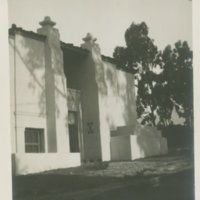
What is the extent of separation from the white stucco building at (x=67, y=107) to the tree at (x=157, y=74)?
30 centimetres

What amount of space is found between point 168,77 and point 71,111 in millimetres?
3576

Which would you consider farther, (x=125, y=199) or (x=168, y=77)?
(x=168, y=77)

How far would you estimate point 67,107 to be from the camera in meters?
7.98

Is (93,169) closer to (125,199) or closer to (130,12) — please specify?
(125,199)

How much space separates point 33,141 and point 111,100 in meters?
1.65

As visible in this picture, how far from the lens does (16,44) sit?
22.2 ft

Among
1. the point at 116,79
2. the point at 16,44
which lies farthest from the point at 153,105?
the point at 116,79

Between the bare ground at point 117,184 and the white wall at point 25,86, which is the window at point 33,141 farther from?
the bare ground at point 117,184

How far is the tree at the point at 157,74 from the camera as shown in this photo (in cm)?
484

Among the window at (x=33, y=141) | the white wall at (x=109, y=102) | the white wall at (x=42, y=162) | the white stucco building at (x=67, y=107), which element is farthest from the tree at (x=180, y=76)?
the white wall at (x=109, y=102)

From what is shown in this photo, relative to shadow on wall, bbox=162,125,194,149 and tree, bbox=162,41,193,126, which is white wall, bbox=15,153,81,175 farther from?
tree, bbox=162,41,193,126

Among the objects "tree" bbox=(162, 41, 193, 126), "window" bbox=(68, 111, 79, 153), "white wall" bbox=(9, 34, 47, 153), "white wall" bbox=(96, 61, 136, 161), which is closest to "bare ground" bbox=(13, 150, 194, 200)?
"tree" bbox=(162, 41, 193, 126)

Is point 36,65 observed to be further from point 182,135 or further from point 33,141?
point 182,135

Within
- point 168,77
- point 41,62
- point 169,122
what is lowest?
point 169,122
